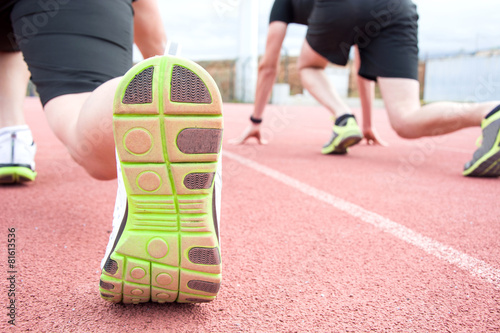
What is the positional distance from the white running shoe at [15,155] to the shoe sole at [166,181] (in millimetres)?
1702

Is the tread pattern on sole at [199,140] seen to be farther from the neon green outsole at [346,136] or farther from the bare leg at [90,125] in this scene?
the neon green outsole at [346,136]

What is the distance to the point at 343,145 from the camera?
391cm

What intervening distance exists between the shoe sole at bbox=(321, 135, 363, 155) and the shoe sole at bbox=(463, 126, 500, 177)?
966 millimetres

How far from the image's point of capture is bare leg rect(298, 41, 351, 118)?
13.1 ft

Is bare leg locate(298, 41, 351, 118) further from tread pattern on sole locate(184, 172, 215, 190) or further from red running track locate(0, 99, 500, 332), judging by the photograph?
tread pattern on sole locate(184, 172, 215, 190)

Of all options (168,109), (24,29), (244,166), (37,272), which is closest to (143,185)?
(168,109)

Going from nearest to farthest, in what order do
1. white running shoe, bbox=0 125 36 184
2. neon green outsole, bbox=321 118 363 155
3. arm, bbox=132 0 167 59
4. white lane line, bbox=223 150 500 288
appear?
1. white lane line, bbox=223 150 500 288
2. arm, bbox=132 0 167 59
3. white running shoe, bbox=0 125 36 184
4. neon green outsole, bbox=321 118 363 155

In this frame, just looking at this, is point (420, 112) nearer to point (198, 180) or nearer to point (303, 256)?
point (303, 256)

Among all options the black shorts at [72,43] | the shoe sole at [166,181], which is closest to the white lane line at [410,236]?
the shoe sole at [166,181]

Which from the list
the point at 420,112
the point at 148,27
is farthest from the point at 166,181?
the point at 420,112

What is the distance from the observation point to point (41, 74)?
5.26 feet

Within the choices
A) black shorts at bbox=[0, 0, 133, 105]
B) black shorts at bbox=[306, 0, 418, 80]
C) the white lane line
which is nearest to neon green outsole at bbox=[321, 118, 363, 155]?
black shorts at bbox=[306, 0, 418, 80]

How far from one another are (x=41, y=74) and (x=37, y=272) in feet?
2.44

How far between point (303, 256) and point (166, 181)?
2.27 ft
